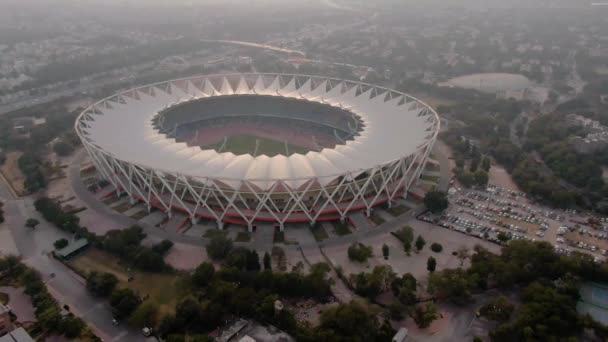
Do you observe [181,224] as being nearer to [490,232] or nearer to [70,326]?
[70,326]

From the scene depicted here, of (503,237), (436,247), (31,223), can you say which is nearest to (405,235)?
(436,247)

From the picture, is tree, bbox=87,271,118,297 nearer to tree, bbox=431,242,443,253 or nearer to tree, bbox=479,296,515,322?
tree, bbox=431,242,443,253

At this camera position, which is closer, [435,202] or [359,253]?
[359,253]

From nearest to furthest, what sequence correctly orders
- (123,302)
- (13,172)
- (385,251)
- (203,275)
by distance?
1. (123,302)
2. (203,275)
3. (385,251)
4. (13,172)

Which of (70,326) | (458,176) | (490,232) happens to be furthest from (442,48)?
(70,326)

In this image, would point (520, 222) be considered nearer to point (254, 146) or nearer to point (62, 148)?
point (254, 146)

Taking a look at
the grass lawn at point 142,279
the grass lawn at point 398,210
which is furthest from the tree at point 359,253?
the grass lawn at point 142,279
